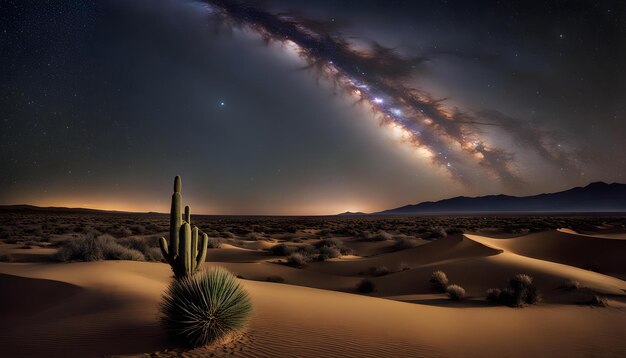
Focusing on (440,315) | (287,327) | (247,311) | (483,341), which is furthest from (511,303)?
(247,311)

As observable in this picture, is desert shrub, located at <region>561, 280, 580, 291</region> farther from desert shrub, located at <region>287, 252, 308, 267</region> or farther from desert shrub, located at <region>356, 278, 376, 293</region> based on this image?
desert shrub, located at <region>287, 252, 308, 267</region>

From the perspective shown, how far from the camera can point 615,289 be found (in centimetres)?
1378

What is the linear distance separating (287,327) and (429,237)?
3196 cm

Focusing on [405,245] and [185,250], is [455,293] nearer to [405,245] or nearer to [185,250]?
[185,250]

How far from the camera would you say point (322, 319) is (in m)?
9.19

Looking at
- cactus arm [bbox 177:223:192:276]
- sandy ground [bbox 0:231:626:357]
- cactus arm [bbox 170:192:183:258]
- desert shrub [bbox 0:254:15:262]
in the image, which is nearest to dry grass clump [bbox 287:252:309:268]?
sandy ground [bbox 0:231:626:357]

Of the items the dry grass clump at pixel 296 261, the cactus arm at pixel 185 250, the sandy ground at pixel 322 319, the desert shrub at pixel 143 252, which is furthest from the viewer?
the dry grass clump at pixel 296 261

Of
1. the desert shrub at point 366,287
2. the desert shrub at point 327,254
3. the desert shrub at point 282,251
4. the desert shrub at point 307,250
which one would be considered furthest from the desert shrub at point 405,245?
the desert shrub at point 366,287

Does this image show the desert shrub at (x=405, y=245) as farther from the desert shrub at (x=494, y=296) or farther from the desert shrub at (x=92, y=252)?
the desert shrub at (x=92, y=252)

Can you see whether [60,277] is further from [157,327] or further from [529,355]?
[529,355]

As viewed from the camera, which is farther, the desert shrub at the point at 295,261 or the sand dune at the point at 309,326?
the desert shrub at the point at 295,261

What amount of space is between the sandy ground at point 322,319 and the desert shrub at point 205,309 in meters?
0.30

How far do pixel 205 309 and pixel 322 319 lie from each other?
2995mm

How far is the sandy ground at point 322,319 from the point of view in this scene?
735 centimetres
